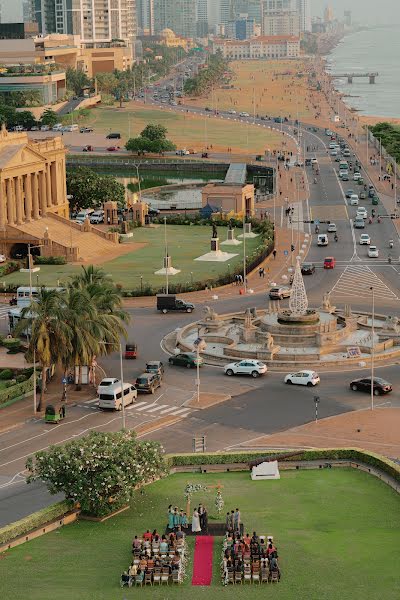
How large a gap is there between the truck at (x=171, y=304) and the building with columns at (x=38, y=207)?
2567cm

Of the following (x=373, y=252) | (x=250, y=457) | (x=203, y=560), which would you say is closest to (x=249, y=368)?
(x=250, y=457)

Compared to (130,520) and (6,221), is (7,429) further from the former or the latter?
(6,221)

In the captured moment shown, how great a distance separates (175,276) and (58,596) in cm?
7318

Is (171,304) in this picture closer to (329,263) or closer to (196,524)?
(329,263)

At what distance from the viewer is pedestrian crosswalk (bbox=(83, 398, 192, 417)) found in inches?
3102

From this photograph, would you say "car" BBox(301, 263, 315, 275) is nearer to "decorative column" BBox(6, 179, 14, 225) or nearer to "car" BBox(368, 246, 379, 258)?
"car" BBox(368, 246, 379, 258)

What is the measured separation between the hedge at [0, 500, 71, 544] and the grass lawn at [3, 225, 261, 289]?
5900cm

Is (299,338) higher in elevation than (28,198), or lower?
lower

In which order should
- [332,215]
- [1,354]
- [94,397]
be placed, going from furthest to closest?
1. [332,215]
2. [1,354]
3. [94,397]

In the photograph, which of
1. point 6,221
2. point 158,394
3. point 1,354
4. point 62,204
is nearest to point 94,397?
point 158,394

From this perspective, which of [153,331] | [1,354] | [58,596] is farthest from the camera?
[153,331]

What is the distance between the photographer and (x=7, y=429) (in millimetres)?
75688

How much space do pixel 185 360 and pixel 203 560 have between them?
3588cm

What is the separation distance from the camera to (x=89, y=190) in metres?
163
